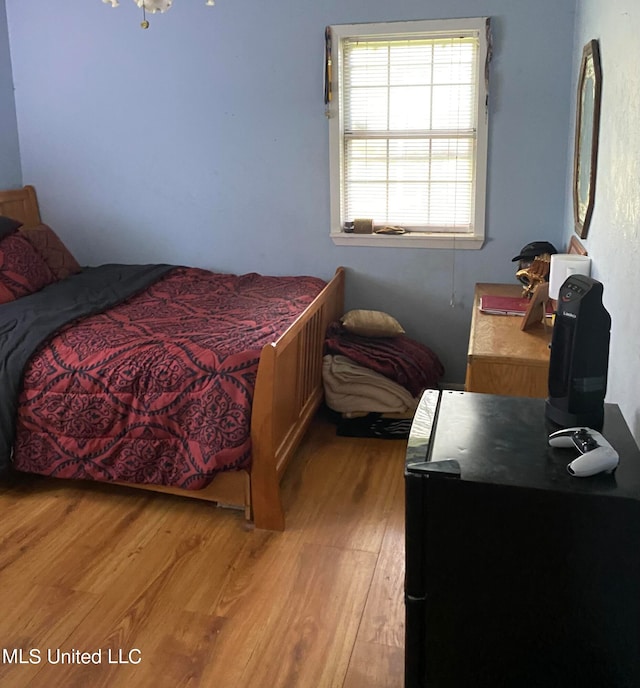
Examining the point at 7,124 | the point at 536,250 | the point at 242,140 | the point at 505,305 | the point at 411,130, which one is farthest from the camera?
the point at 7,124

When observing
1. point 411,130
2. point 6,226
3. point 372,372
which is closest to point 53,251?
point 6,226

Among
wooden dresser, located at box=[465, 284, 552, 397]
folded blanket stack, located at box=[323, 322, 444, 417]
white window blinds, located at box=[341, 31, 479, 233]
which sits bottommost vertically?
folded blanket stack, located at box=[323, 322, 444, 417]

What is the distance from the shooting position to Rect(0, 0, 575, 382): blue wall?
3.45m

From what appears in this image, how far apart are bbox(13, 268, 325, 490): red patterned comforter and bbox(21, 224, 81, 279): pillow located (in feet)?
3.35

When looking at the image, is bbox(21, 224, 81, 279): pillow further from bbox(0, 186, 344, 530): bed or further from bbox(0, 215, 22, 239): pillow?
bbox(0, 186, 344, 530): bed

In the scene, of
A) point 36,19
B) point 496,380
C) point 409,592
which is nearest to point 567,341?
point 409,592

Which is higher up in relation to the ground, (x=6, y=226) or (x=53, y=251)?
(x=6, y=226)

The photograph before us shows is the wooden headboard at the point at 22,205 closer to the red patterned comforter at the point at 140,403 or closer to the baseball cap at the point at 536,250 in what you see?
the red patterned comforter at the point at 140,403

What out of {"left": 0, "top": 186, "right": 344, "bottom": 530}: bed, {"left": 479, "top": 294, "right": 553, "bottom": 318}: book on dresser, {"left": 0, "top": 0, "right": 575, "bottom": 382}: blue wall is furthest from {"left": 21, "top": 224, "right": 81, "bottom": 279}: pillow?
{"left": 479, "top": 294, "right": 553, "bottom": 318}: book on dresser

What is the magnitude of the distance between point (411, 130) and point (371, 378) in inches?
52.1

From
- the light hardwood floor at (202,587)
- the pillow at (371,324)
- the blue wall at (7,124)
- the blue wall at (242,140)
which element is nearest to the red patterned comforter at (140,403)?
the light hardwood floor at (202,587)

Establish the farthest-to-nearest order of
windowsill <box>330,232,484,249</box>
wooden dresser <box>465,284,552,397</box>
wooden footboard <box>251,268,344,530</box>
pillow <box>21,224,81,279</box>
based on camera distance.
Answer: pillow <box>21,224,81,279</box> → windowsill <box>330,232,484,249</box> → wooden footboard <box>251,268,344,530</box> → wooden dresser <box>465,284,552,397</box>

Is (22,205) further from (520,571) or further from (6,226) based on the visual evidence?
(520,571)

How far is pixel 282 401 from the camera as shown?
2.78 m
